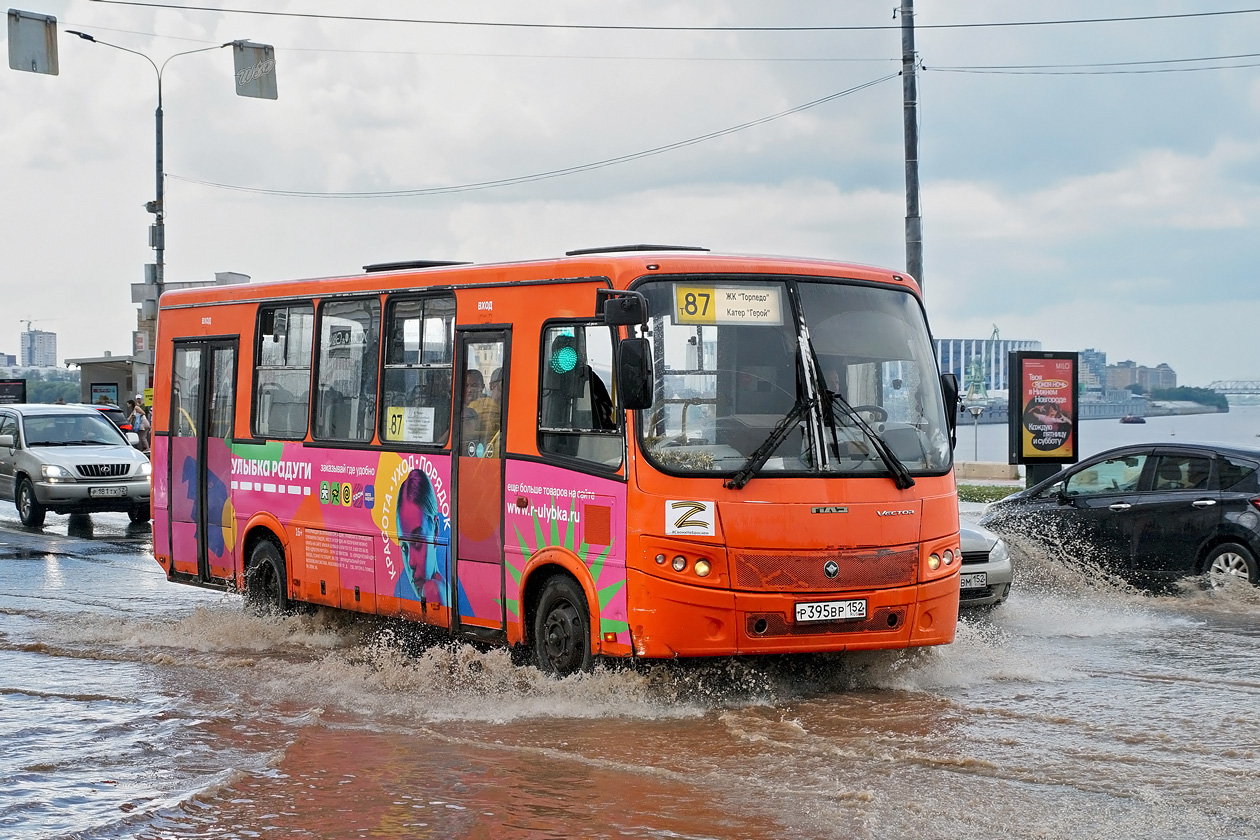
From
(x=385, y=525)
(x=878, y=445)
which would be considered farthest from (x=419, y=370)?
(x=878, y=445)

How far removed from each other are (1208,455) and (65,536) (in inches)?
606

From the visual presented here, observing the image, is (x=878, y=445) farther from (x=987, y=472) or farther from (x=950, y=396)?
(x=987, y=472)

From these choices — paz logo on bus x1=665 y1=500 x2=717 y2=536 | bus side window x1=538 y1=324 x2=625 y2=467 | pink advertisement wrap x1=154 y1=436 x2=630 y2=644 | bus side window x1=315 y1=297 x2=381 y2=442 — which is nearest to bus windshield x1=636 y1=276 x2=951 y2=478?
paz logo on bus x1=665 y1=500 x2=717 y2=536

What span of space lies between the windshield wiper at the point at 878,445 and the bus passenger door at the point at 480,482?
214 cm

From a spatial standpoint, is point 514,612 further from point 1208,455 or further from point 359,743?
point 1208,455

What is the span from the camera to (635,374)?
8688 millimetres

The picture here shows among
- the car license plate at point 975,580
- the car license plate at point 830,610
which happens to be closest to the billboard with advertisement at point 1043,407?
the car license plate at point 975,580

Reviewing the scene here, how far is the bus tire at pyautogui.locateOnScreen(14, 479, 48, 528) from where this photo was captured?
76.3 ft

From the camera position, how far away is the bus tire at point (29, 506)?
23.2 meters

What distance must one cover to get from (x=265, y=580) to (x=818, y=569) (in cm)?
572

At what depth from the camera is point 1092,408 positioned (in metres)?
56.6

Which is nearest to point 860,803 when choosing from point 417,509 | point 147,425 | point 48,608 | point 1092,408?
point 417,509

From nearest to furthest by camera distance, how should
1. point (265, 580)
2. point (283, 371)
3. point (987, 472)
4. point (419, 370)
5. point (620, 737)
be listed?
point (620, 737) → point (419, 370) → point (283, 371) → point (265, 580) → point (987, 472)

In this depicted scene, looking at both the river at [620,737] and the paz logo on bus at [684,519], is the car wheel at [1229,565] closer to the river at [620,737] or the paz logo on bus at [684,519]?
the river at [620,737]
